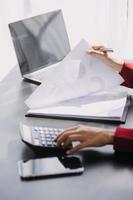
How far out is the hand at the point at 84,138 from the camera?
0.84 m

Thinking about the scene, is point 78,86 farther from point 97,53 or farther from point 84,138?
point 84,138

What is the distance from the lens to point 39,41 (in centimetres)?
135

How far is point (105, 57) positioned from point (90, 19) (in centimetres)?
83

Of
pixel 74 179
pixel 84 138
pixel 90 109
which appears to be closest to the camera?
pixel 74 179

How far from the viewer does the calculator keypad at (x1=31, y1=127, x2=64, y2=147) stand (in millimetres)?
850

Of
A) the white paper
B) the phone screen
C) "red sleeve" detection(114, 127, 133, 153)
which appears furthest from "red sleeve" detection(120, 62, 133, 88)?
the phone screen

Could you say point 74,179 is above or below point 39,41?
below

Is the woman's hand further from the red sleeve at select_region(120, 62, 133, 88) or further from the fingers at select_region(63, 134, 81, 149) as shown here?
the fingers at select_region(63, 134, 81, 149)

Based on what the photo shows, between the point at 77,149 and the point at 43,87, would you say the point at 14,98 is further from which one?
the point at 77,149

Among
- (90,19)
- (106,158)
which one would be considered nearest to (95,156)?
(106,158)

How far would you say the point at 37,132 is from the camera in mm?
899

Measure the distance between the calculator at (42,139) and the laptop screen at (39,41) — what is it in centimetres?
45

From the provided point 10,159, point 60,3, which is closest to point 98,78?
point 10,159

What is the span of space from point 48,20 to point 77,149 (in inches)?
29.2
